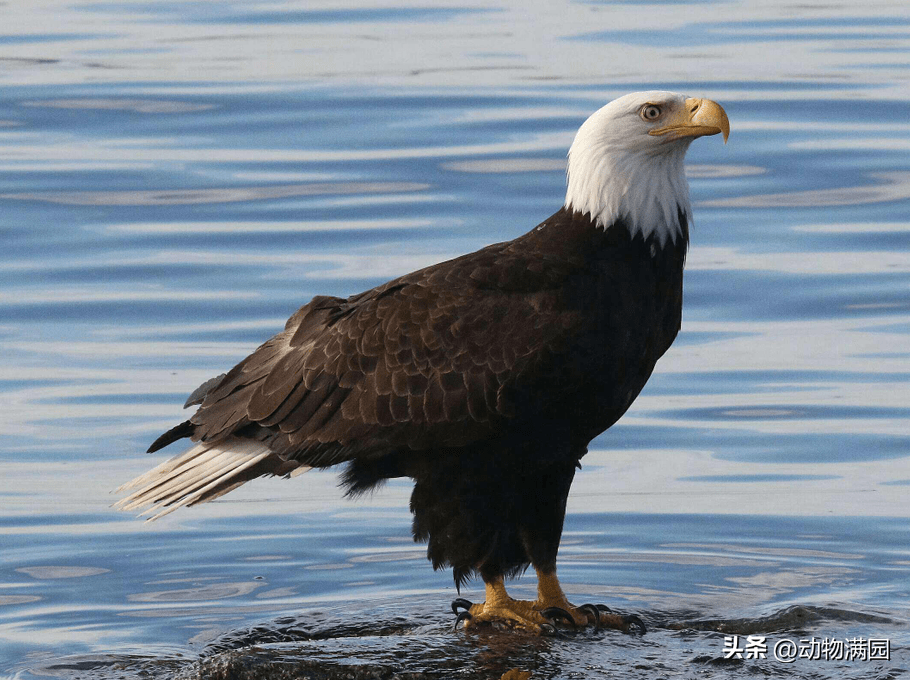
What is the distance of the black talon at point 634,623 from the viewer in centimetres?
638

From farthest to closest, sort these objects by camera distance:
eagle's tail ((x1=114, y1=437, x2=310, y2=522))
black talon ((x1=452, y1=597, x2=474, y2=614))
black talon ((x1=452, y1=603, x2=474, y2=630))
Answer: eagle's tail ((x1=114, y1=437, x2=310, y2=522)) → black talon ((x1=452, y1=597, x2=474, y2=614)) → black talon ((x1=452, y1=603, x2=474, y2=630))

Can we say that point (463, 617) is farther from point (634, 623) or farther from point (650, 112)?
point (650, 112)

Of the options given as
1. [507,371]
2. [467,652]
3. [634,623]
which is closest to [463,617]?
[467,652]

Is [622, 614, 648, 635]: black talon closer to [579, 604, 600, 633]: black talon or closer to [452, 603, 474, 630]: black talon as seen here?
[579, 604, 600, 633]: black talon

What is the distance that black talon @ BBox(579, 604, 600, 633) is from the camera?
6518 mm

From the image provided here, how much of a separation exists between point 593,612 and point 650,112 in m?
1.71

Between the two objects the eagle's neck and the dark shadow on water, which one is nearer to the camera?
the dark shadow on water

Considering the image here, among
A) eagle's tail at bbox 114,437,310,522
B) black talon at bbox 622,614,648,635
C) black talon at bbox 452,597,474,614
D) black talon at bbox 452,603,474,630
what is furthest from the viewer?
eagle's tail at bbox 114,437,310,522

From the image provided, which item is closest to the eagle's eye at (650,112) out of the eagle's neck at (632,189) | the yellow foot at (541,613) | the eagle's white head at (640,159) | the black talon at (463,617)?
the eagle's white head at (640,159)

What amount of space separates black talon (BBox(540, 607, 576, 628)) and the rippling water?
0.17 metres

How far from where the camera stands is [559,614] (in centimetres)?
657

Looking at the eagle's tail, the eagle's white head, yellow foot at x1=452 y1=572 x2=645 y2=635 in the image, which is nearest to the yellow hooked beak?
the eagle's white head

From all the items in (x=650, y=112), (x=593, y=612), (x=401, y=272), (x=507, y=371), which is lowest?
(x=593, y=612)

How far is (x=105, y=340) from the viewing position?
10.7m
